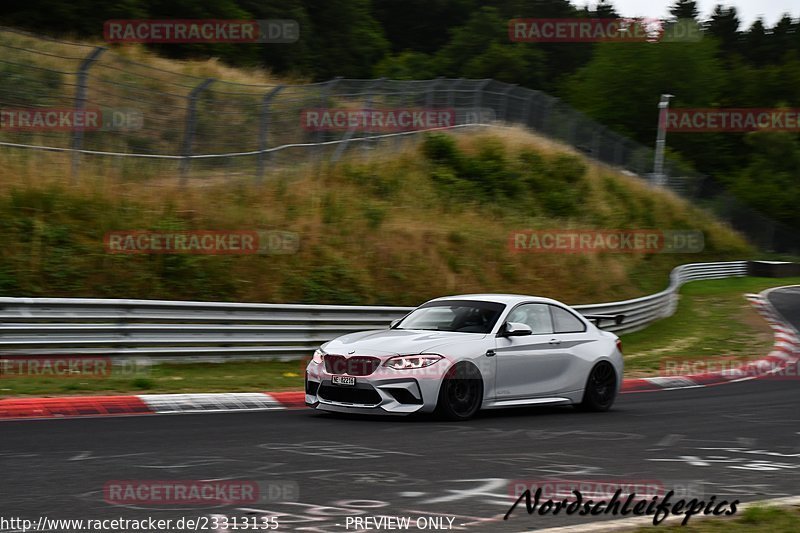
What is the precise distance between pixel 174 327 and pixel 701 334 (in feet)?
49.3

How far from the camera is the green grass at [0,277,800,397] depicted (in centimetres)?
1324

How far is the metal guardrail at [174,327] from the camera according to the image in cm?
1416

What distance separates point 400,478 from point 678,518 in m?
2.08

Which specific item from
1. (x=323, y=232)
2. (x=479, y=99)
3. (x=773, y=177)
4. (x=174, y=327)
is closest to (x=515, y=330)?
(x=174, y=327)

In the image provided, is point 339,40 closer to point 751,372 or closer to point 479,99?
point 479,99

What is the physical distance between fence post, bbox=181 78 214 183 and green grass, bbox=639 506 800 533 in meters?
15.5

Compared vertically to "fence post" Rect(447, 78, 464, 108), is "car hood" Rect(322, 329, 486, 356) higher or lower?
lower

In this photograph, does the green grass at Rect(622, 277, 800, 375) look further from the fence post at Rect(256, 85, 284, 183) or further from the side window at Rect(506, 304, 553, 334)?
the fence post at Rect(256, 85, 284, 183)

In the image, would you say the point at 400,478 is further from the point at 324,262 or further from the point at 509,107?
the point at 509,107

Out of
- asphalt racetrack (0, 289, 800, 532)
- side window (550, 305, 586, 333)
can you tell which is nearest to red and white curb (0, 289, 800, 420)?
asphalt racetrack (0, 289, 800, 532)

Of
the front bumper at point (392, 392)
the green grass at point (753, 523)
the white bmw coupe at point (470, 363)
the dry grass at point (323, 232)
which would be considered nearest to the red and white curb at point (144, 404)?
the white bmw coupe at point (470, 363)

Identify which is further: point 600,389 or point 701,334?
point 701,334

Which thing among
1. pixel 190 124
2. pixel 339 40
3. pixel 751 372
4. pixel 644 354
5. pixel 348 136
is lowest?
pixel 751 372

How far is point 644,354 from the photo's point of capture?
71.9ft
